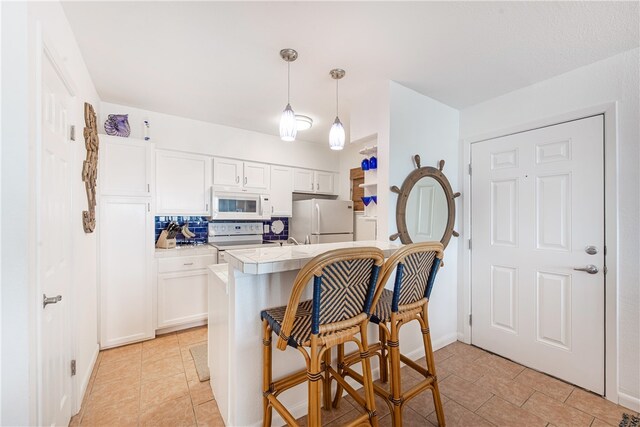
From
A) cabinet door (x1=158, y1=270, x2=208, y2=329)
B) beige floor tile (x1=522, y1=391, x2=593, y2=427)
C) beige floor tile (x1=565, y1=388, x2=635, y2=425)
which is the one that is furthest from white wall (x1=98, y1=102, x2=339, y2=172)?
beige floor tile (x1=565, y1=388, x2=635, y2=425)

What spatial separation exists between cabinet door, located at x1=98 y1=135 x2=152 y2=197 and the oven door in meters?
0.80

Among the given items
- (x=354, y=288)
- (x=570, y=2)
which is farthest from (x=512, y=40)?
(x=354, y=288)

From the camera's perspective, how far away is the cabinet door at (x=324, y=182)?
4.34 metres

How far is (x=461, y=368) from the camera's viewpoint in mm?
2238

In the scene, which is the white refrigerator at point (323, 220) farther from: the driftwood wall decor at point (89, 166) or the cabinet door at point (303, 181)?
the driftwood wall decor at point (89, 166)

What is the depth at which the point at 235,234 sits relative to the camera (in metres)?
3.81

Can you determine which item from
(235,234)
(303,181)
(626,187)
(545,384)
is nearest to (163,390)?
(235,234)

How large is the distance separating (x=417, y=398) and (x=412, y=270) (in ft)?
3.59

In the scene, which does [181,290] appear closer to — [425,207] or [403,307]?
[403,307]

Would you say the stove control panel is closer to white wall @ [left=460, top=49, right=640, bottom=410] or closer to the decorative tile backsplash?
the decorative tile backsplash

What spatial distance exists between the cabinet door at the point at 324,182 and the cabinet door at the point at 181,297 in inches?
86.0

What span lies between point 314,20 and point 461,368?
2.85 metres

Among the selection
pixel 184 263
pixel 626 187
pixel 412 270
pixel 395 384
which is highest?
pixel 626 187

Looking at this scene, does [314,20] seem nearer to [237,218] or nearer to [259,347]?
[259,347]
